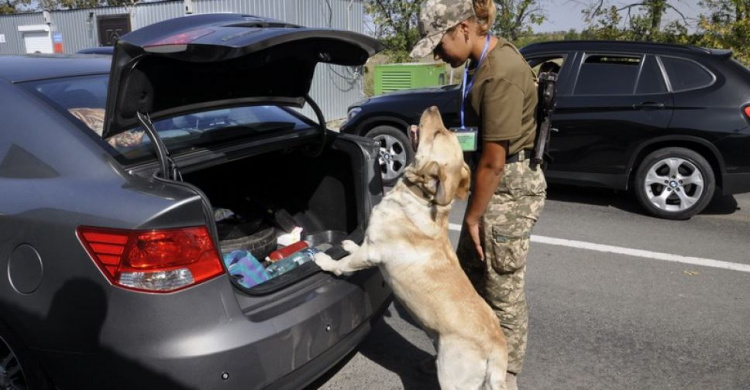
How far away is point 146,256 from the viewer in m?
1.98

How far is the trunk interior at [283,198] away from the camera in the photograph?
317 centimetres

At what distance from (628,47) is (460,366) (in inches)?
202

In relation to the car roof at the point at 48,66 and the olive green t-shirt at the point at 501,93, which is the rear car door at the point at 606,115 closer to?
the olive green t-shirt at the point at 501,93

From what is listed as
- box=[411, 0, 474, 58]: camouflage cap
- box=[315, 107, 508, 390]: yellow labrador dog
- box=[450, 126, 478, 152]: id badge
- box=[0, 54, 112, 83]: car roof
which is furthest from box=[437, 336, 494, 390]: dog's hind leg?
box=[0, 54, 112, 83]: car roof

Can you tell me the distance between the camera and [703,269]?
181 inches

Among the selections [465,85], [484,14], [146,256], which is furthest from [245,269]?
[484,14]

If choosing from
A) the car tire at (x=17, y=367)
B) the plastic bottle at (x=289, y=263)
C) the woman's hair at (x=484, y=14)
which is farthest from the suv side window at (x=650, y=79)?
the car tire at (x=17, y=367)

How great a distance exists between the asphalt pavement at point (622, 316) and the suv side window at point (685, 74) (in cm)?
148

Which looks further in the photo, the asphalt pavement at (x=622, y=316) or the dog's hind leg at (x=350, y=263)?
the asphalt pavement at (x=622, y=316)

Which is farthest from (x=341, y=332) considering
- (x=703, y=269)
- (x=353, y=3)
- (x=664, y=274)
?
(x=353, y=3)

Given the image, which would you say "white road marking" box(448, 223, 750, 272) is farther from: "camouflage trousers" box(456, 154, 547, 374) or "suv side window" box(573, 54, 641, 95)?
"camouflage trousers" box(456, 154, 547, 374)

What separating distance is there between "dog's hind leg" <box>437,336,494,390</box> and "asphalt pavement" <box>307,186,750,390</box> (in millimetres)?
659

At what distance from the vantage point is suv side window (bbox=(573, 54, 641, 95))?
6043mm

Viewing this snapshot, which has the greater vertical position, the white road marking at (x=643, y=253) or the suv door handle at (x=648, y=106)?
the suv door handle at (x=648, y=106)
